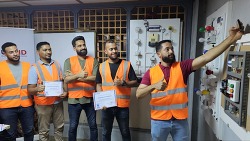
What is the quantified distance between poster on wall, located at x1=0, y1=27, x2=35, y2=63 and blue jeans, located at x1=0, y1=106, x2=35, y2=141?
795 millimetres

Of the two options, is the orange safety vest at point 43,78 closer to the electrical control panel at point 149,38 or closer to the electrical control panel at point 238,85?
the electrical control panel at point 149,38

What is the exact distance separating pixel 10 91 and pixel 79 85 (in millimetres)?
822

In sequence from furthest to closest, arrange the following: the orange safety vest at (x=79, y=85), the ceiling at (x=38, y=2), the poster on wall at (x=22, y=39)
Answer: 1. the ceiling at (x=38, y=2)
2. the poster on wall at (x=22, y=39)
3. the orange safety vest at (x=79, y=85)

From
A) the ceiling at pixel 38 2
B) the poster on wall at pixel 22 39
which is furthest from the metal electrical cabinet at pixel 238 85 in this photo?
the poster on wall at pixel 22 39

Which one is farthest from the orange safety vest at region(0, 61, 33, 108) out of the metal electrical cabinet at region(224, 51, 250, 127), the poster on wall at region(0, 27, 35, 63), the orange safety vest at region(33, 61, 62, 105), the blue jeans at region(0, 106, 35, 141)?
the metal electrical cabinet at region(224, 51, 250, 127)

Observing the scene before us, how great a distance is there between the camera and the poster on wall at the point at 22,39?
2.66m

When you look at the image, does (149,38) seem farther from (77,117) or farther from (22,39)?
(22,39)

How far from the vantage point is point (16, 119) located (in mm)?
2350

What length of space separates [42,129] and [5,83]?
0.72 metres

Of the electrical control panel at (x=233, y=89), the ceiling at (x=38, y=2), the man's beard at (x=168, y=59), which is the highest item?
the ceiling at (x=38, y=2)

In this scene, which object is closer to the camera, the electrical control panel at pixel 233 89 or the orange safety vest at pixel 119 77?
the electrical control panel at pixel 233 89

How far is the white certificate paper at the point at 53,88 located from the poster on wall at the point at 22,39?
29.5 inches

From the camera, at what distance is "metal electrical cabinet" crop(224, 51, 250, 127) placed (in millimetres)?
1140

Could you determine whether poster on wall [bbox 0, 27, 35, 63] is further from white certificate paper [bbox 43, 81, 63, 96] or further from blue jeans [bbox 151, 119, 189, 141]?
blue jeans [bbox 151, 119, 189, 141]
